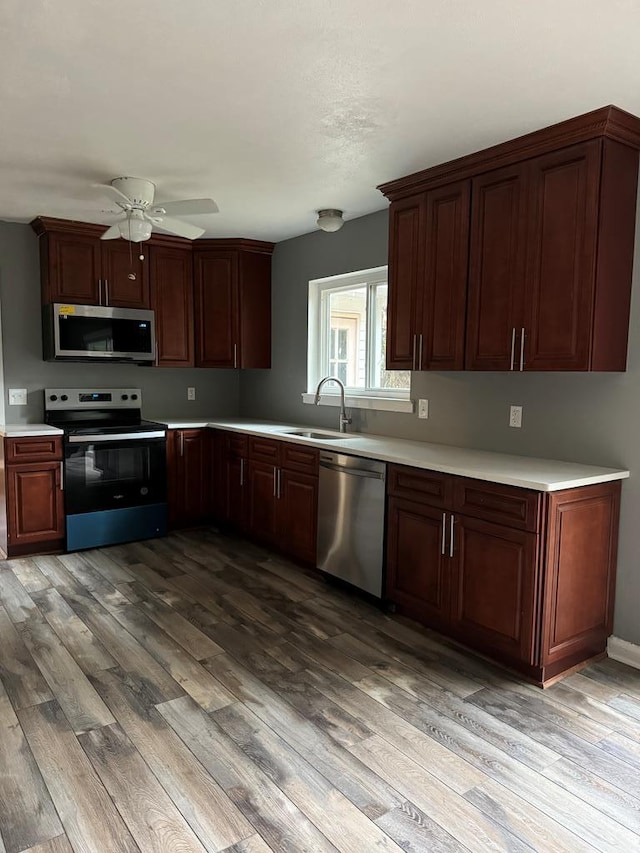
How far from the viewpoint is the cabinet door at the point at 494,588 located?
2.57 meters

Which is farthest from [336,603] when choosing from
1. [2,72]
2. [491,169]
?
[2,72]

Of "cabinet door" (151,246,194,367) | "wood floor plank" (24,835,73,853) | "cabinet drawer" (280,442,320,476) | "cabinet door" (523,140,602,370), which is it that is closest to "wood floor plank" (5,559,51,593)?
"cabinet drawer" (280,442,320,476)

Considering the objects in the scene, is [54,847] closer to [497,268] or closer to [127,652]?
[127,652]

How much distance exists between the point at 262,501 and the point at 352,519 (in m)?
1.06

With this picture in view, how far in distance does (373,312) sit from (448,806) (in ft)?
10.4

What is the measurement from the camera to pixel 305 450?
153 inches

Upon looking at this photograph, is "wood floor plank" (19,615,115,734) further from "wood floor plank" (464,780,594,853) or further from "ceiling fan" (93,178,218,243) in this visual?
"ceiling fan" (93,178,218,243)

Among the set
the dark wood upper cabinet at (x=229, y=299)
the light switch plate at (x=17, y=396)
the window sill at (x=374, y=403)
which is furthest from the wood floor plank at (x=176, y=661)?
the dark wood upper cabinet at (x=229, y=299)

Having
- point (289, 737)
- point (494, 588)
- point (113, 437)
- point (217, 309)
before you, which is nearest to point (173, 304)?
point (217, 309)

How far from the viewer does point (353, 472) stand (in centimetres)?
348

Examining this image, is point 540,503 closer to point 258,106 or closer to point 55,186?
point 258,106

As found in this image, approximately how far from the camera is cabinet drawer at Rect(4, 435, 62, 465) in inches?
160

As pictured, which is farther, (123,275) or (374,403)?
(123,275)

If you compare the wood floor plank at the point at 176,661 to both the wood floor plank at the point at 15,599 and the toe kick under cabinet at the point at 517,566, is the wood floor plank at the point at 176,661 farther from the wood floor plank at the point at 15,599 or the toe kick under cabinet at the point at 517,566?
the toe kick under cabinet at the point at 517,566
